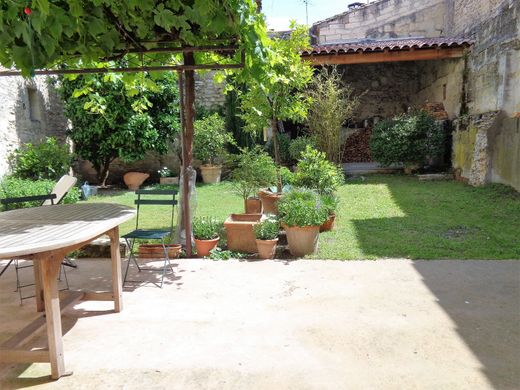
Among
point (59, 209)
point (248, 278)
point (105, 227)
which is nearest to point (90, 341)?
point (105, 227)

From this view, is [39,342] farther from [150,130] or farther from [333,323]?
[150,130]

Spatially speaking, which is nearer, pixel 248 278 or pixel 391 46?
pixel 248 278

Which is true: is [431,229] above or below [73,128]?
below

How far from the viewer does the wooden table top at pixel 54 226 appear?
219 centimetres

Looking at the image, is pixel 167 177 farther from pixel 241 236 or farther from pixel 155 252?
pixel 241 236

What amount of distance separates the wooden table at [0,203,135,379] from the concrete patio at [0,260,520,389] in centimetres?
14

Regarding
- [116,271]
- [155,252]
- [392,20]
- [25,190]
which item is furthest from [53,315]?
[392,20]

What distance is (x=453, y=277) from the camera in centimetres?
392

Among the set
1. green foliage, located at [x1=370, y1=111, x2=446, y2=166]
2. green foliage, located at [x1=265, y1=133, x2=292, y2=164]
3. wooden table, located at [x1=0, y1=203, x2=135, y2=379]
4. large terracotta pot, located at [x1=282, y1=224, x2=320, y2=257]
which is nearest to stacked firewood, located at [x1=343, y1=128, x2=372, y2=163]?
green foliage, located at [x1=265, y1=133, x2=292, y2=164]

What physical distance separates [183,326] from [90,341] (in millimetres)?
654

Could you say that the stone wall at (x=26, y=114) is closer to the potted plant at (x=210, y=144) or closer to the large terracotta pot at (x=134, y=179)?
the large terracotta pot at (x=134, y=179)

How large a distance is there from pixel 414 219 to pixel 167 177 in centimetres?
724

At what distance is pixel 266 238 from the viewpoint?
4.72 m

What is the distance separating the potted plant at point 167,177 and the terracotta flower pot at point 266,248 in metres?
6.98
